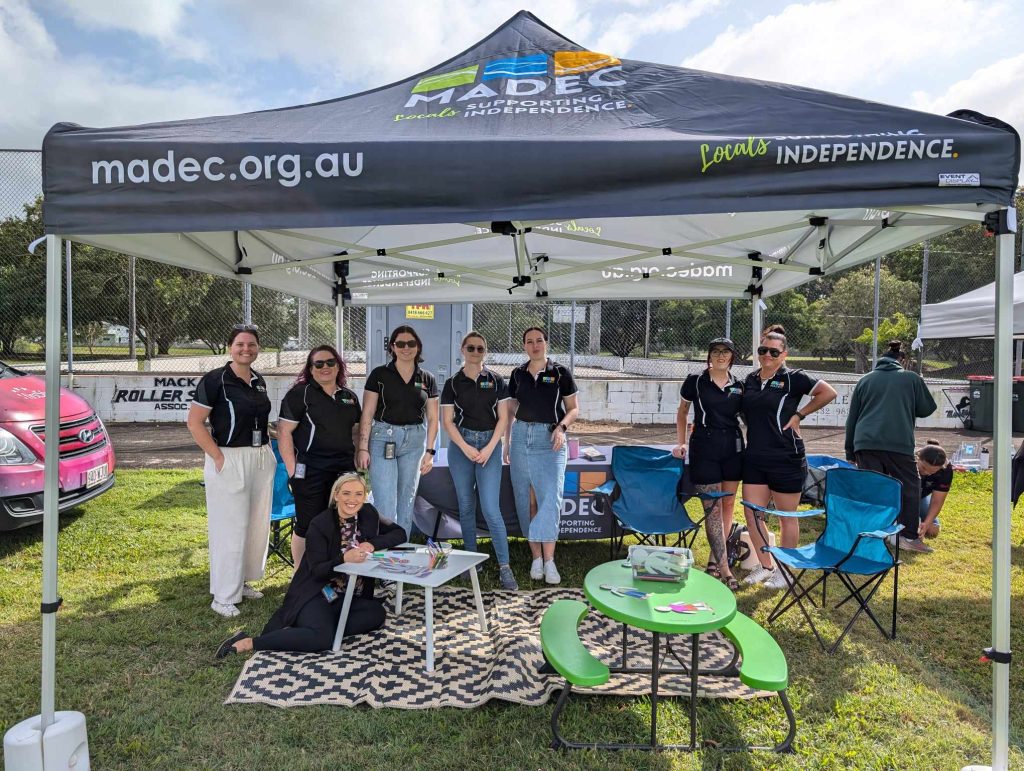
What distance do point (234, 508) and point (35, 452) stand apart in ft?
6.42

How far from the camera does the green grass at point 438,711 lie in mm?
2400

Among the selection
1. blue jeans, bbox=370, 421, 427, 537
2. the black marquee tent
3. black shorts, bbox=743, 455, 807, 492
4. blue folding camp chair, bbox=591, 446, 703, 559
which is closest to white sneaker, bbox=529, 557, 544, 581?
blue folding camp chair, bbox=591, 446, 703, 559

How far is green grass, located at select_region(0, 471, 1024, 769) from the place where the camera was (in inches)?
94.5

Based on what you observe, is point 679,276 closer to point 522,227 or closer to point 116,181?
point 522,227

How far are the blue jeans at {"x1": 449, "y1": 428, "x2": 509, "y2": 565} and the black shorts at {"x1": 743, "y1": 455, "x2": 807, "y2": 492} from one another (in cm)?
161

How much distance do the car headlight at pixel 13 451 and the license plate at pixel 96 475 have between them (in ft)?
1.73

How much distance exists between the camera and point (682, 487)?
4453 mm

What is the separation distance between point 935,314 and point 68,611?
7682 mm

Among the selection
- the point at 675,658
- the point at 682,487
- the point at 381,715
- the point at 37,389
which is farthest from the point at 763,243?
the point at 37,389

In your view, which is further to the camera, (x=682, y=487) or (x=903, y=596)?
(x=682, y=487)

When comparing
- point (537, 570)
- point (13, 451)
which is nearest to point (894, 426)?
point (537, 570)

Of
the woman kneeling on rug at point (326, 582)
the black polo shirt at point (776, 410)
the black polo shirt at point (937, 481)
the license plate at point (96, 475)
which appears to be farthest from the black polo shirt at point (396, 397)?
the black polo shirt at point (937, 481)

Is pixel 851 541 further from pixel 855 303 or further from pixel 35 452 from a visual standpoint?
pixel 855 303

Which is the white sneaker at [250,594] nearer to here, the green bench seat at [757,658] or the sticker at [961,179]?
the green bench seat at [757,658]
